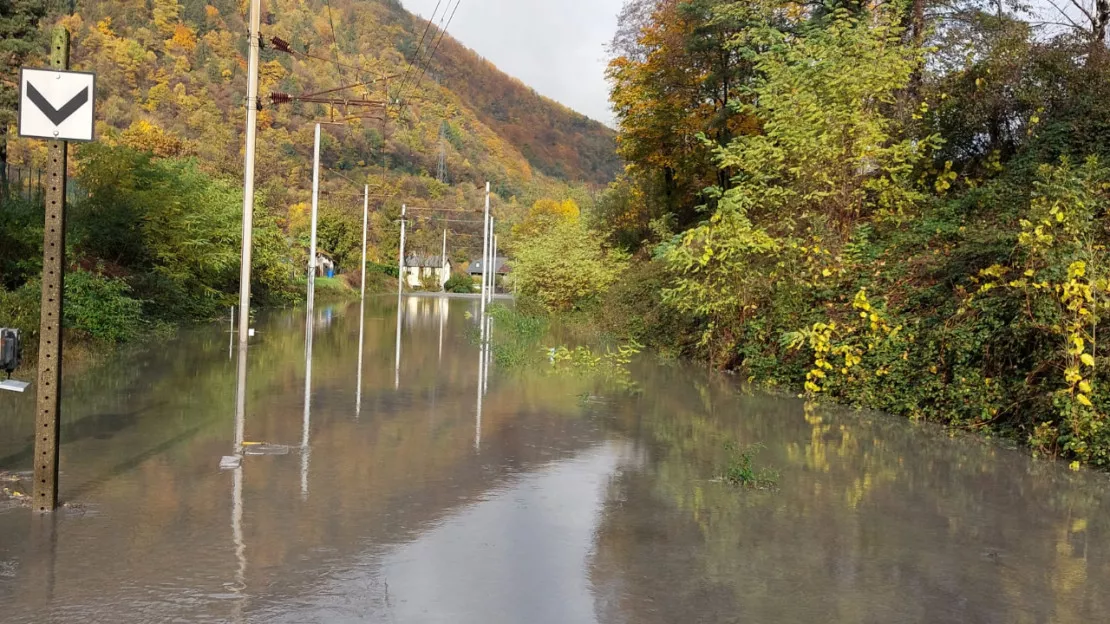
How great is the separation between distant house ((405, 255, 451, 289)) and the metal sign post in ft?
331

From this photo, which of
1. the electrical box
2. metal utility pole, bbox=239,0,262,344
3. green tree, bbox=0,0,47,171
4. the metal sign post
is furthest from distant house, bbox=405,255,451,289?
the metal sign post

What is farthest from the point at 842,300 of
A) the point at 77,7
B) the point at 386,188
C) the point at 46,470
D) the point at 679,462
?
the point at 77,7

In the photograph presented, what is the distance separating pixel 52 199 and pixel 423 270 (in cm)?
11507

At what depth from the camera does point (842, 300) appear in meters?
16.0

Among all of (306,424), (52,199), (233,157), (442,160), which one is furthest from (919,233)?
(442,160)

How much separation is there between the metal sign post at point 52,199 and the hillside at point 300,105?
59.5m

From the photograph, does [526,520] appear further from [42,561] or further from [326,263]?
[326,263]

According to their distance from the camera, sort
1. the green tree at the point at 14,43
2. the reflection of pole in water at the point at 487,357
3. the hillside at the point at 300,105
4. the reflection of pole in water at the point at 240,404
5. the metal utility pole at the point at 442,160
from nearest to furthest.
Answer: the reflection of pole in water at the point at 240,404 < the reflection of pole in water at the point at 487,357 < the green tree at the point at 14,43 < the hillside at the point at 300,105 < the metal utility pole at the point at 442,160

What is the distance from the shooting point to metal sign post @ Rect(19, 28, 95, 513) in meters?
6.59

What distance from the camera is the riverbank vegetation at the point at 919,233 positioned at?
11.1 meters

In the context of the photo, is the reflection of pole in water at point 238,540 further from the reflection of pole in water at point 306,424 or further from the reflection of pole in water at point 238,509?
the reflection of pole in water at point 306,424

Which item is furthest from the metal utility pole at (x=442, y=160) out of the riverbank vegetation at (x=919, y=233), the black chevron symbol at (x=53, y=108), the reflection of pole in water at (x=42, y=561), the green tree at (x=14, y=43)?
the reflection of pole in water at (x=42, y=561)

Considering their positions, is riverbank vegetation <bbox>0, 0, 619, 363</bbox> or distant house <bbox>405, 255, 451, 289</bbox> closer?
riverbank vegetation <bbox>0, 0, 619, 363</bbox>

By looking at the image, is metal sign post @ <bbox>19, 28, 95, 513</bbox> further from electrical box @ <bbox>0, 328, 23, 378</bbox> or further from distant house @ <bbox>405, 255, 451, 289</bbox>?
distant house @ <bbox>405, 255, 451, 289</bbox>
